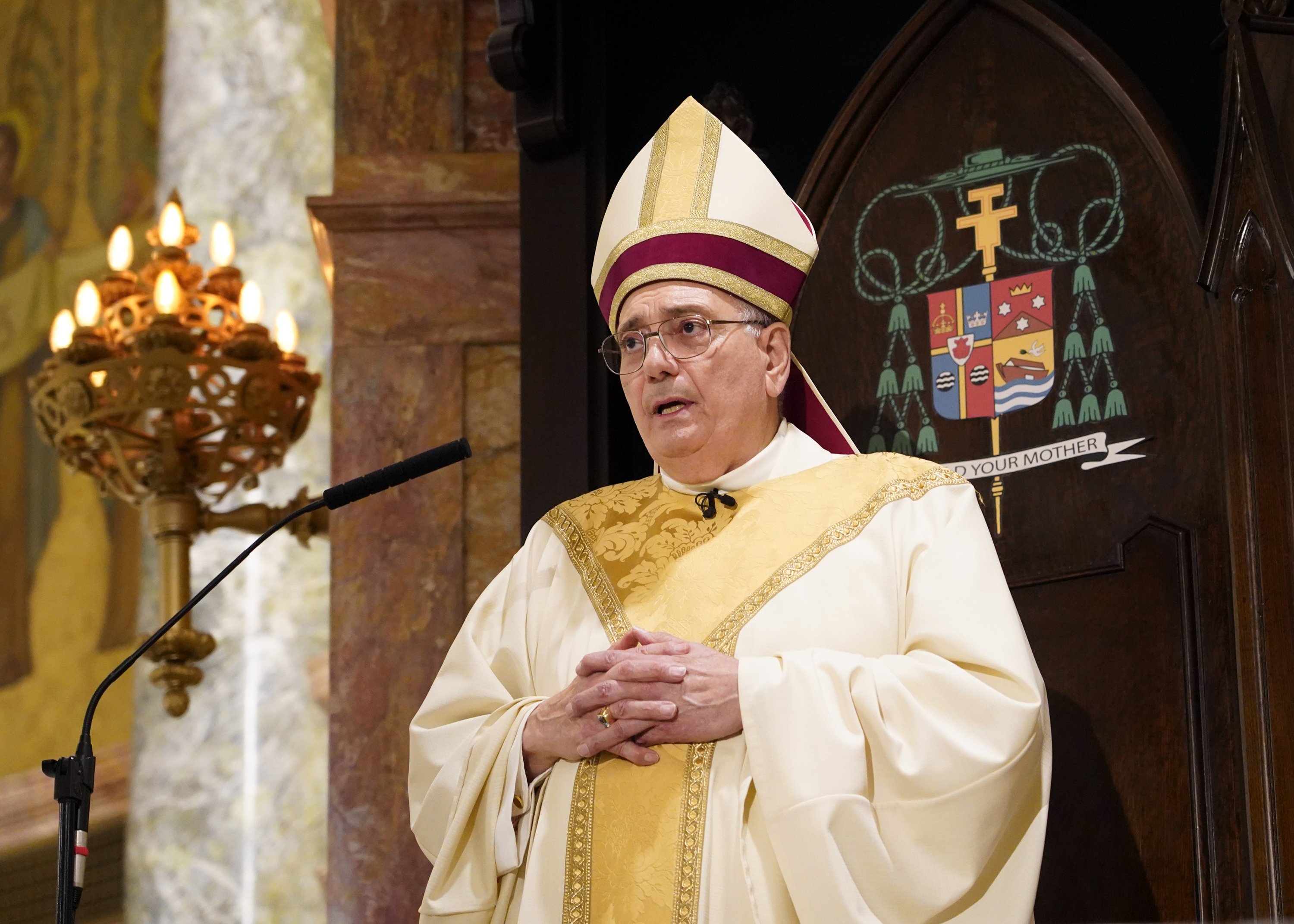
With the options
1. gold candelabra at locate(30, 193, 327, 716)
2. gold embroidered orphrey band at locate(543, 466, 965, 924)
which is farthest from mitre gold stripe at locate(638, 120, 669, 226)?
gold candelabra at locate(30, 193, 327, 716)

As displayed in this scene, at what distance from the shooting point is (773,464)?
11.0ft

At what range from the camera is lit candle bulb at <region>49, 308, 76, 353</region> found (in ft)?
16.3

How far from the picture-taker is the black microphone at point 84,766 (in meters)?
2.60

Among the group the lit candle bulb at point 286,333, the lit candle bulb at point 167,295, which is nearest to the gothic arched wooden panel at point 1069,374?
the lit candle bulb at point 286,333

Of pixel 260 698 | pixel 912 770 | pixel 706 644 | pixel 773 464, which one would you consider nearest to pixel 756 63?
pixel 773 464

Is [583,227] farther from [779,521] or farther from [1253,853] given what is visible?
[1253,853]

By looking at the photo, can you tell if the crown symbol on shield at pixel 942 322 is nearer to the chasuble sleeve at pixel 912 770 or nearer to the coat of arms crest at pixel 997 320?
the coat of arms crest at pixel 997 320

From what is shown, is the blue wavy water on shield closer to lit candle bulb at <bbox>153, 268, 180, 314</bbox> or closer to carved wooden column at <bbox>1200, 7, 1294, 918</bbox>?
carved wooden column at <bbox>1200, 7, 1294, 918</bbox>

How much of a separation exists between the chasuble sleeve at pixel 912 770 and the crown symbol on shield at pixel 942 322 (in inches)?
47.8

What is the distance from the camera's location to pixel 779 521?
10.6ft

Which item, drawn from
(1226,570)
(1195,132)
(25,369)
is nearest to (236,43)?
(25,369)

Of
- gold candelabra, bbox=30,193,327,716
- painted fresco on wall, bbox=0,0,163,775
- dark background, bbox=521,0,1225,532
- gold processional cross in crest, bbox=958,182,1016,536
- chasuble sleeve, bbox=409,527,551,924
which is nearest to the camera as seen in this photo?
chasuble sleeve, bbox=409,527,551,924

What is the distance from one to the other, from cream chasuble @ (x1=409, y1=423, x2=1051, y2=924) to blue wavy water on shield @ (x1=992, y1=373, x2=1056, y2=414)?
0.71 meters

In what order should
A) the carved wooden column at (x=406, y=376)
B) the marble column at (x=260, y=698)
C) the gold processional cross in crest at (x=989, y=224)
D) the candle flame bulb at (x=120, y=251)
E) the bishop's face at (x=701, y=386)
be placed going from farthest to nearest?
the marble column at (x=260, y=698), the candle flame bulb at (x=120, y=251), the carved wooden column at (x=406, y=376), the gold processional cross in crest at (x=989, y=224), the bishop's face at (x=701, y=386)
